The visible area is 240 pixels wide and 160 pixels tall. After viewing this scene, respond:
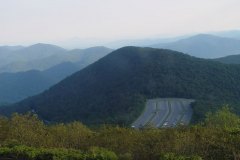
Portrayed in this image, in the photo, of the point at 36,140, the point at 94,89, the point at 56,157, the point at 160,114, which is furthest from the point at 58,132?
the point at 94,89

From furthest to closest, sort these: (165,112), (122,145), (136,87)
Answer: (136,87) < (165,112) < (122,145)

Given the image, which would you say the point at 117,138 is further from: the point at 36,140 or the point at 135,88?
the point at 135,88

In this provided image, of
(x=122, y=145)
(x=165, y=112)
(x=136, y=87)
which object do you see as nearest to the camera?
(x=122, y=145)

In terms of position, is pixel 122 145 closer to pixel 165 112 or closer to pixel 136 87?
pixel 165 112

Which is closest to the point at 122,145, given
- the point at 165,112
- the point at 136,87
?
the point at 165,112

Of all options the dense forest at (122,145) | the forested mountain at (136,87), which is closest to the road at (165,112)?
the forested mountain at (136,87)

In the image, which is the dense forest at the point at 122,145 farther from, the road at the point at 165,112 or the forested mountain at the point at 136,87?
the road at the point at 165,112
